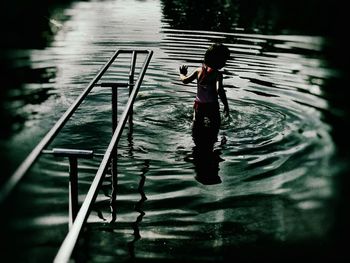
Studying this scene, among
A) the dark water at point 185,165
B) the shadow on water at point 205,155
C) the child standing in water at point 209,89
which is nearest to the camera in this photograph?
the dark water at point 185,165

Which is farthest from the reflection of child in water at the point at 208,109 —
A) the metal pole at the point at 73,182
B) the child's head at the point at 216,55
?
the metal pole at the point at 73,182

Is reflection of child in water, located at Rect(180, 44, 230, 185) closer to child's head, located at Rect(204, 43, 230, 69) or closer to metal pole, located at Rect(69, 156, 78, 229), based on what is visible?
child's head, located at Rect(204, 43, 230, 69)

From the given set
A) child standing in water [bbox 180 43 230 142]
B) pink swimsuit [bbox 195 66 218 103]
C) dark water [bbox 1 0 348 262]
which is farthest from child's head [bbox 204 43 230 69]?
dark water [bbox 1 0 348 262]

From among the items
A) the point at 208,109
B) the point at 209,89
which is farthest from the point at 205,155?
the point at 209,89

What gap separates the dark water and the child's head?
4.34ft

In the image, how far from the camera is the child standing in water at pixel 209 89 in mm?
6254

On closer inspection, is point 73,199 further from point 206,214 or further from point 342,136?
point 342,136

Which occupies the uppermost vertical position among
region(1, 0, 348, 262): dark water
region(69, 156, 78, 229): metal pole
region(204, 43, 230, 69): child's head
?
region(204, 43, 230, 69): child's head

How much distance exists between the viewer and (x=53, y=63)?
1213 cm

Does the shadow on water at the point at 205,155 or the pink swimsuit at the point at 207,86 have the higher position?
the pink swimsuit at the point at 207,86

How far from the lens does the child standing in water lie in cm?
625

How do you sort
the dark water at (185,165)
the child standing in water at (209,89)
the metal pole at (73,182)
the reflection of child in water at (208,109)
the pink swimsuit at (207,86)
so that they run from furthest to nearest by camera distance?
1. the pink swimsuit at (207,86)
2. the child standing in water at (209,89)
3. the reflection of child in water at (208,109)
4. the dark water at (185,165)
5. the metal pole at (73,182)

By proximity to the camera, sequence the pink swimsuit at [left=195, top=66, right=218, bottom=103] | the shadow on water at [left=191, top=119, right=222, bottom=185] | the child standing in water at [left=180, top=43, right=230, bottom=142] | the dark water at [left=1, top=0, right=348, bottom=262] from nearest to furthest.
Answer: the dark water at [left=1, top=0, right=348, bottom=262] → the shadow on water at [left=191, top=119, right=222, bottom=185] → the child standing in water at [left=180, top=43, right=230, bottom=142] → the pink swimsuit at [left=195, top=66, right=218, bottom=103]

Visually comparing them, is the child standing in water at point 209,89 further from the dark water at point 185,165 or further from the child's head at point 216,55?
the dark water at point 185,165
